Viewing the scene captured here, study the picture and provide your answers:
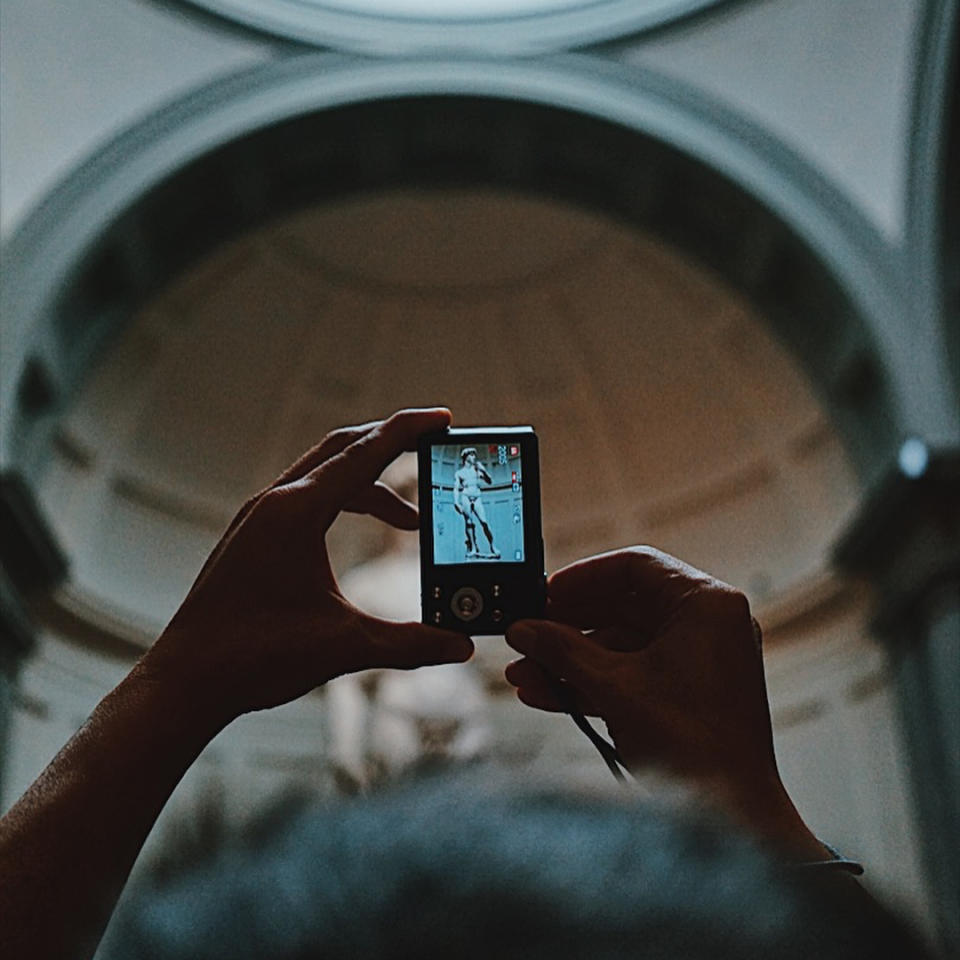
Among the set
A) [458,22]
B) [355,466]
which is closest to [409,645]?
[355,466]

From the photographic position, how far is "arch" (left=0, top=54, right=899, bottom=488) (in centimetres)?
609

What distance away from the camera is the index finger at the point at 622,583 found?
3.20 feet

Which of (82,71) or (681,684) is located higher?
(82,71)

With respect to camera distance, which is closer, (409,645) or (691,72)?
(409,645)

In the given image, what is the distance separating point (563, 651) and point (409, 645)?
0.13 meters

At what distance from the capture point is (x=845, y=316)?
20.6 feet

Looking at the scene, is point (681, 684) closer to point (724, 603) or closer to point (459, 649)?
point (724, 603)

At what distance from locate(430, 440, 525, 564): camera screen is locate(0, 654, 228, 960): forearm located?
1.29 feet

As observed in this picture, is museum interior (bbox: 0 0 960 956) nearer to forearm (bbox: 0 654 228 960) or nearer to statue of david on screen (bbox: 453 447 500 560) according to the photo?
statue of david on screen (bbox: 453 447 500 560)

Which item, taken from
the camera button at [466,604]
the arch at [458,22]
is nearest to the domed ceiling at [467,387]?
the arch at [458,22]

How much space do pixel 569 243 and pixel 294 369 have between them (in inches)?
80.0

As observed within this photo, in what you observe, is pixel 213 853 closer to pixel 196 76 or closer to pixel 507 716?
pixel 196 76

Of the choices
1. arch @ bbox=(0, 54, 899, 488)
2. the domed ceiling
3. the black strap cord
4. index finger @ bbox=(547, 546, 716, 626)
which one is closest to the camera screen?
index finger @ bbox=(547, 546, 716, 626)

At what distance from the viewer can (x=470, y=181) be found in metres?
6.96
